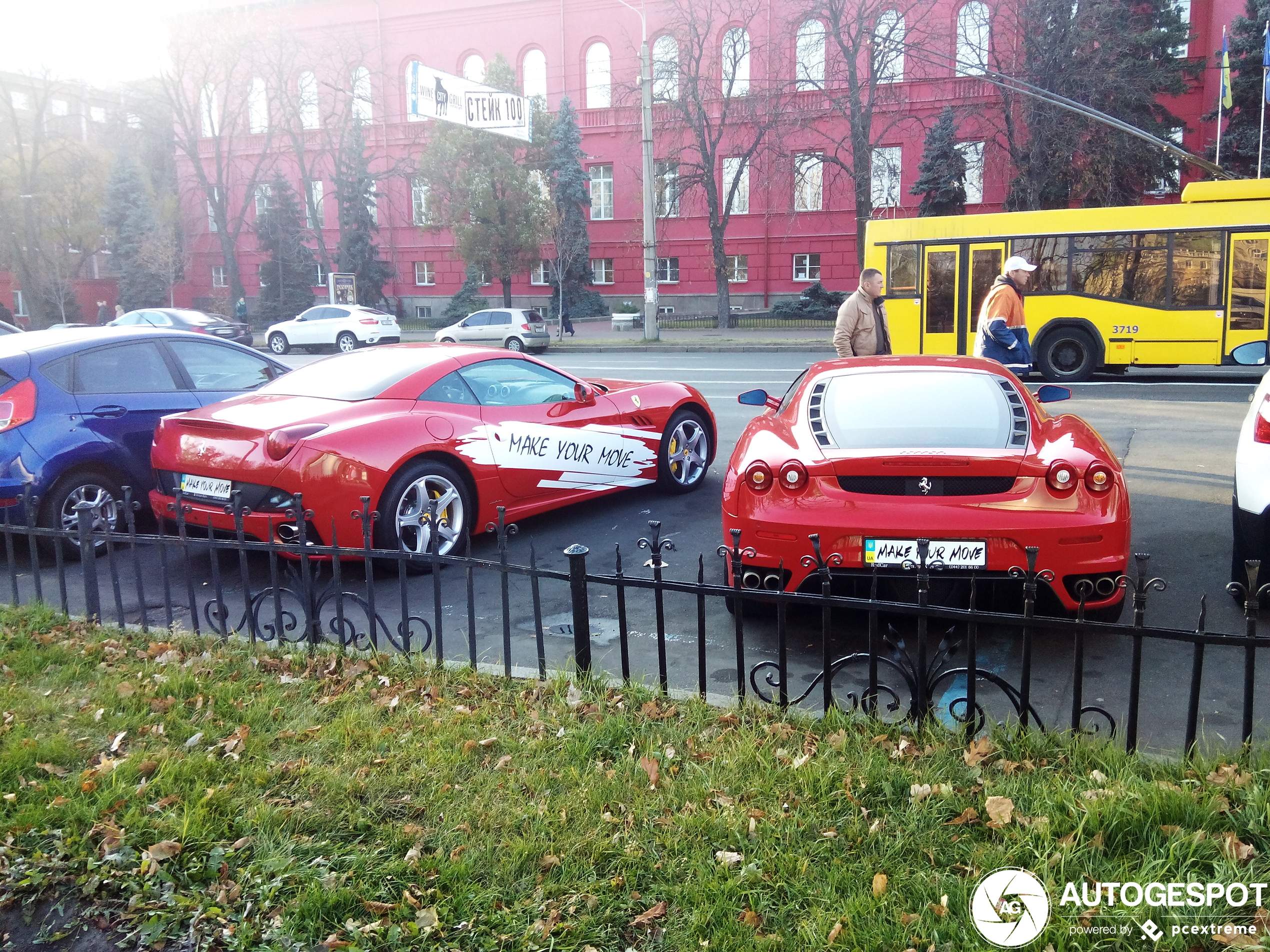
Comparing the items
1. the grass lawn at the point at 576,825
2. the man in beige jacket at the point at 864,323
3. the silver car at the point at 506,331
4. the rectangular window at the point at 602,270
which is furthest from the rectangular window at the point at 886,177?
the grass lawn at the point at 576,825

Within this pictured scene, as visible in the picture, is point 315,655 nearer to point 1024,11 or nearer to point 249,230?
point 1024,11

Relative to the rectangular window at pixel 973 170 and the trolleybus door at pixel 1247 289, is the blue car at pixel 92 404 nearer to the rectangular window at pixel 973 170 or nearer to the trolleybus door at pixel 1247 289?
the trolleybus door at pixel 1247 289

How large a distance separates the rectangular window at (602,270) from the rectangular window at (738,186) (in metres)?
6.14

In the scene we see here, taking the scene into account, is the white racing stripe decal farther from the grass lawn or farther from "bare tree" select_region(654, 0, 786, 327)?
"bare tree" select_region(654, 0, 786, 327)

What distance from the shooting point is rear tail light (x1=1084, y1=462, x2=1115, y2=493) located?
16.0 feet

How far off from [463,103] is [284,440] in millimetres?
16640

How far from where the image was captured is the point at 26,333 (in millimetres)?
7664

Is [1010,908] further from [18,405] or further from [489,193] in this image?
[489,193]

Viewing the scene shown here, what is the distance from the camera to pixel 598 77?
47.2m

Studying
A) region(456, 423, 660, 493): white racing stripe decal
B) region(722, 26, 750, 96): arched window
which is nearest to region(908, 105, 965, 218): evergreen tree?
region(722, 26, 750, 96): arched window

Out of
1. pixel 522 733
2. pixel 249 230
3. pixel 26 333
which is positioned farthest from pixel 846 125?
pixel 522 733

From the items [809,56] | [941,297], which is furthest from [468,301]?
[941,297]

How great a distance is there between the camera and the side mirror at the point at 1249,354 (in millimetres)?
6734

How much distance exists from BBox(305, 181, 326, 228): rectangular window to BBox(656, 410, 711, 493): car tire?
41.6 metres
